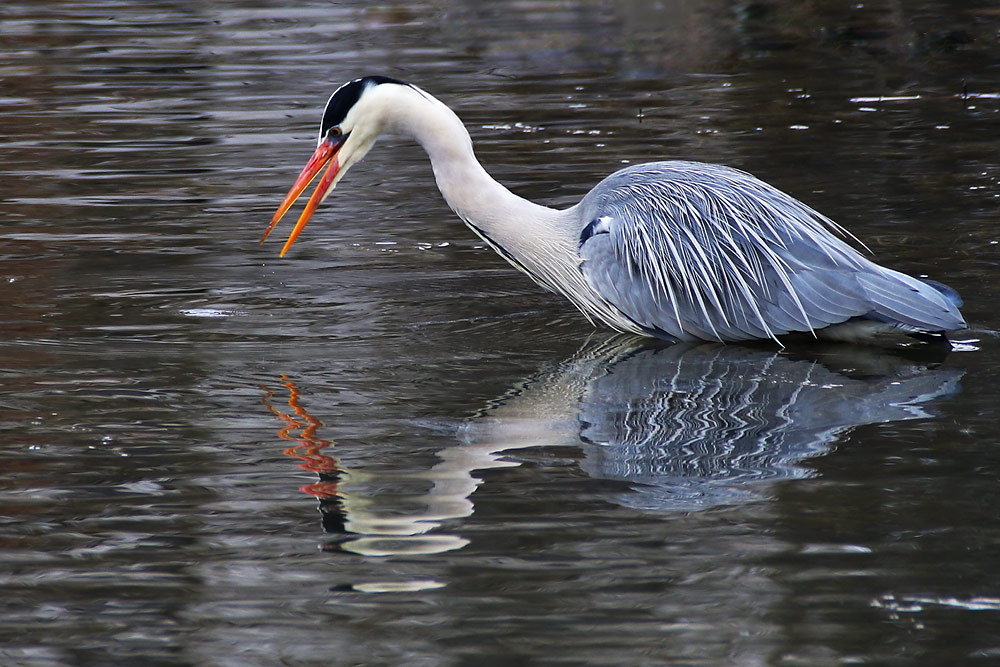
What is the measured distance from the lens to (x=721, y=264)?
651 cm

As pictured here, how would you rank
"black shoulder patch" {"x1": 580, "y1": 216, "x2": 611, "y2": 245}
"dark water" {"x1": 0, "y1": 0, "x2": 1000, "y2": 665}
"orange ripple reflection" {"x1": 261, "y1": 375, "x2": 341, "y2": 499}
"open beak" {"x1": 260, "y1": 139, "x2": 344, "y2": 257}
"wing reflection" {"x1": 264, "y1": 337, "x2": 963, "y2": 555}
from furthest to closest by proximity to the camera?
"open beak" {"x1": 260, "y1": 139, "x2": 344, "y2": 257}
"black shoulder patch" {"x1": 580, "y1": 216, "x2": 611, "y2": 245}
"orange ripple reflection" {"x1": 261, "y1": 375, "x2": 341, "y2": 499}
"wing reflection" {"x1": 264, "y1": 337, "x2": 963, "y2": 555}
"dark water" {"x1": 0, "y1": 0, "x2": 1000, "y2": 665}

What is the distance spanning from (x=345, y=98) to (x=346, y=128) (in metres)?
0.16

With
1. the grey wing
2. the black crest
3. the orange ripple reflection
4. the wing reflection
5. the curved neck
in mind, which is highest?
the black crest

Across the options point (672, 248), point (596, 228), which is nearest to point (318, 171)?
point (596, 228)

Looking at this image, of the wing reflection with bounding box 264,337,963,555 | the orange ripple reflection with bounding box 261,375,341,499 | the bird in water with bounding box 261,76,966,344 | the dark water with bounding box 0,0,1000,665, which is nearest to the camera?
the dark water with bounding box 0,0,1000,665

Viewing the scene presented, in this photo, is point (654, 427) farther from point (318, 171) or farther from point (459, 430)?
point (318, 171)

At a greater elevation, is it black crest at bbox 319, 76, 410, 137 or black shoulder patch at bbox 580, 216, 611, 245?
black crest at bbox 319, 76, 410, 137

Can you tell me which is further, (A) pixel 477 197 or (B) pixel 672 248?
(A) pixel 477 197

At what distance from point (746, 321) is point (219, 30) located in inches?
506

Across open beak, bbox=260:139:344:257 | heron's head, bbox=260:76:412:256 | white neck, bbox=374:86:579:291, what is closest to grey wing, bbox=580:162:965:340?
white neck, bbox=374:86:579:291

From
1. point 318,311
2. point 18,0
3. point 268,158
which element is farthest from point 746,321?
point 18,0

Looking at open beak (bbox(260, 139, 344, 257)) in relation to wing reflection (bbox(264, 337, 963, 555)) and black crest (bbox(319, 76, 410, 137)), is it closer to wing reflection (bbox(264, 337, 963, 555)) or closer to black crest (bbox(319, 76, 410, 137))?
black crest (bbox(319, 76, 410, 137))

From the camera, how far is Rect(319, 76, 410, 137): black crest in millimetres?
6746

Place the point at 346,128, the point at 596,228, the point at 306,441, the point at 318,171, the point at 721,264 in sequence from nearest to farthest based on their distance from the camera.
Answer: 1. the point at 306,441
2. the point at 721,264
3. the point at 596,228
4. the point at 346,128
5. the point at 318,171
